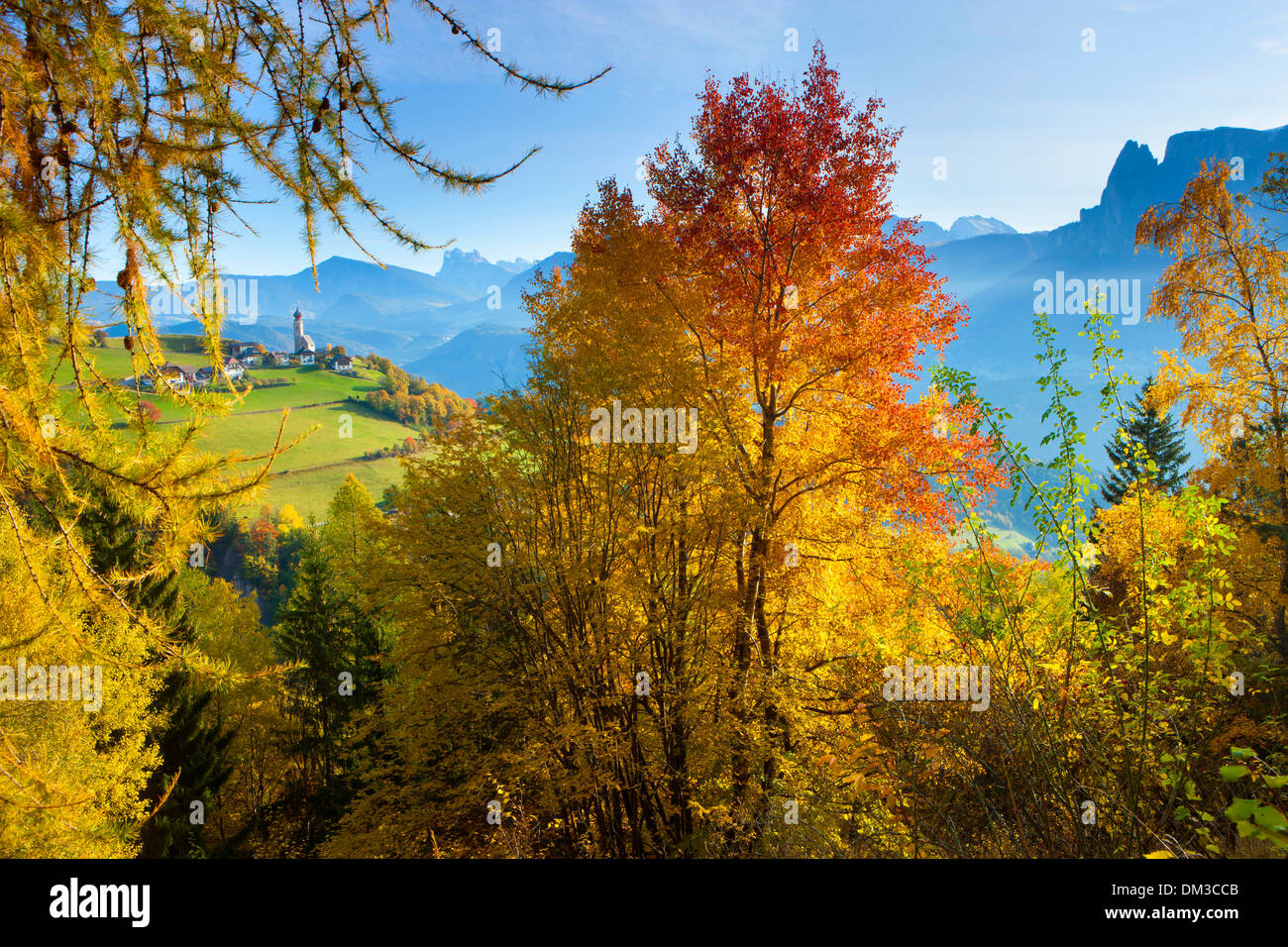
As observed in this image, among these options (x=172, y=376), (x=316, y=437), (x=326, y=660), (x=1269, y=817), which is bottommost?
(x=326, y=660)

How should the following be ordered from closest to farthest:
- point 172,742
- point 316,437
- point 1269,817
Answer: point 1269,817 < point 172,742 < point 316,437

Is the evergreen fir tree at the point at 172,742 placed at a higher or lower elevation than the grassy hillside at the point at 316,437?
lower

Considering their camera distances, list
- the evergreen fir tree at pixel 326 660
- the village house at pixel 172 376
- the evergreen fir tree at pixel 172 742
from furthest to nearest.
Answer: the evergreen fir tree at pixel 326 660 → the evergreen fir tree at pixel 172 742 → the village house at pixel 172 376

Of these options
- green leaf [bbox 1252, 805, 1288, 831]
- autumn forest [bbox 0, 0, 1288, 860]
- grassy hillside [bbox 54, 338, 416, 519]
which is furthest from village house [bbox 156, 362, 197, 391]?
grassy hillside [bbox 54, 338, 416, 519]

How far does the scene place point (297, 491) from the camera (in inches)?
3546

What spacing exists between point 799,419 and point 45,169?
908 centimetres

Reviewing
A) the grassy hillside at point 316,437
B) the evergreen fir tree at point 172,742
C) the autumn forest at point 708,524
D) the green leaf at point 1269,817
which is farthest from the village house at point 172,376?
the grassy hillside at point 316,437

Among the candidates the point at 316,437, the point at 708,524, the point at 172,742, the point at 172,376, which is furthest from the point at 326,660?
the point at 316,437

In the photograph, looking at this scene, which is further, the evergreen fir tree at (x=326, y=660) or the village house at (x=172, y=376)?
the evergreen fir tree at (x=326, y=660)

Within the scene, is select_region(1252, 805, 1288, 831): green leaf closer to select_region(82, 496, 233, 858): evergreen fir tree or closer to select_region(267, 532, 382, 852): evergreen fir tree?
select_region(267, 532, 382, 852): evergreen fir tree

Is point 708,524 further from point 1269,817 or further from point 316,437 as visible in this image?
point 316,437

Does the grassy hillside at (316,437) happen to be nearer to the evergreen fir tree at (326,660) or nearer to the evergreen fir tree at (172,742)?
the evergreen fir tree at (326,660)

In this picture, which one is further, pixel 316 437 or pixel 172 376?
pixel 316 437
